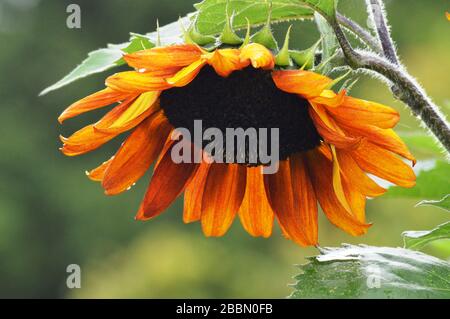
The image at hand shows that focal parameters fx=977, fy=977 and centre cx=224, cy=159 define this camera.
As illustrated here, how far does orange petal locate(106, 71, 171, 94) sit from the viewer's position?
1060 millimetres

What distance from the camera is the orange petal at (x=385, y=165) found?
3.75 ft

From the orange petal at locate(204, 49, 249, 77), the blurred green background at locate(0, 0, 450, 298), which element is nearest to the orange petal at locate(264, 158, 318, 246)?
the orange petal at locate(204, 49, 249, 77)

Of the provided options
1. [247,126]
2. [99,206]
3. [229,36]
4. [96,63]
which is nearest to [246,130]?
[247,126]

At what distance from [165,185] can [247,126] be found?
0.15 metres

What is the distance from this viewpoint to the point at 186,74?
3.52 feet

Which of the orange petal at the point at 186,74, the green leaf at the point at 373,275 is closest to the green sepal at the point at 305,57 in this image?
the orange petal at the point at 186,74

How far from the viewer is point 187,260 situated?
902cm

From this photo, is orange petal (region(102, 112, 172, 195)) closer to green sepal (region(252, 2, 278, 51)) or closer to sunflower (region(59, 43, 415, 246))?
sunflower (region(59, 43, 415, 246))

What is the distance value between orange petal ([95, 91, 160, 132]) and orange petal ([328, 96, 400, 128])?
22 cm

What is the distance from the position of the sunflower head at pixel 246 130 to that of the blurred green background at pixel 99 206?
629 centimetres

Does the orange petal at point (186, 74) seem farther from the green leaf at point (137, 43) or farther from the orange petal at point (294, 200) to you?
the orange petal at point (294, 200)

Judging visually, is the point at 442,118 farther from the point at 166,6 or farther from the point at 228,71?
the point at 166,6

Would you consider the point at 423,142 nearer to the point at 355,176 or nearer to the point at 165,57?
the point at 355,176

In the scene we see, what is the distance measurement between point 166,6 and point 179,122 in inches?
439
